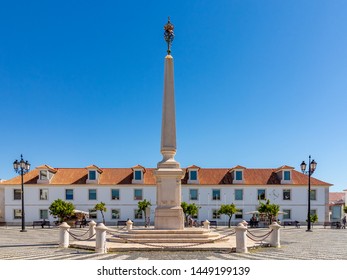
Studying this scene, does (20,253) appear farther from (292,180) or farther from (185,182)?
(292,180)

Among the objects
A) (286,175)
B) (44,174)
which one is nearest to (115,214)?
(44,174)

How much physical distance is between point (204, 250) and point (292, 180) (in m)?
26.0

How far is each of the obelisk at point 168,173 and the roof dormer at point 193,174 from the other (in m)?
19.4

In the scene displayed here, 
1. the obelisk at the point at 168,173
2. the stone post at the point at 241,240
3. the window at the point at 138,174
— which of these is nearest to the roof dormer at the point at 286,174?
the window at the point at 138,174

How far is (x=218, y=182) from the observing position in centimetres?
3825

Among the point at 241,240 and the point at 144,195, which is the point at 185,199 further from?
the point at 241,240

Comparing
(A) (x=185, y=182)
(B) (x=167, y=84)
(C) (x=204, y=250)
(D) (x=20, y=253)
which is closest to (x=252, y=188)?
(A) (x=185, y=182)

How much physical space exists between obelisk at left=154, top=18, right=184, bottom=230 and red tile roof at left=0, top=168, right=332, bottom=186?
18.7 metres

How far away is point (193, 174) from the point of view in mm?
38375

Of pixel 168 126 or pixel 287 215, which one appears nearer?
pixel 168 126

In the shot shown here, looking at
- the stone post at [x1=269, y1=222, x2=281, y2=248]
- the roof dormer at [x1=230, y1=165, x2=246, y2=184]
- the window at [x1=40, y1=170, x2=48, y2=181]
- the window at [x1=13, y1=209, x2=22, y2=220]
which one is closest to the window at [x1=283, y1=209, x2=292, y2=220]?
the roof dormer at [x1=230, y1=165, x2=246, y2=184]

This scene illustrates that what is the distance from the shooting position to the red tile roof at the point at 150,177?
38031 mm

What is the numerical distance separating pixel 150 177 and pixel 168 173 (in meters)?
21.0

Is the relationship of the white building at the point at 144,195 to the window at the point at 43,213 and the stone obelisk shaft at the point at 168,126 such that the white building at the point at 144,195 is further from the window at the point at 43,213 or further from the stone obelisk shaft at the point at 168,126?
the stone obelisk shaft at the point at 168,126
